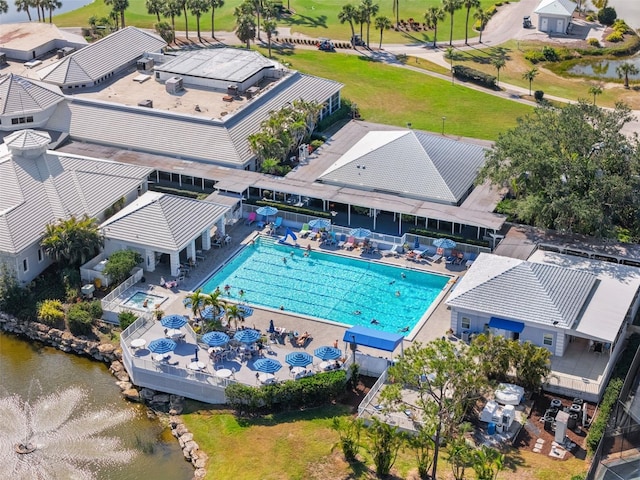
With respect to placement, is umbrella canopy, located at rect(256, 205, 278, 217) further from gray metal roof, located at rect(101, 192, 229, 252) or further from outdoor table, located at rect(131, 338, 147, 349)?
outdoor table, located at rect(131, 338, 147, 349)

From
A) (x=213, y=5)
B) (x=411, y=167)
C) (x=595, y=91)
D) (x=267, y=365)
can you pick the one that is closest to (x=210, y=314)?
(x=267, y=365)

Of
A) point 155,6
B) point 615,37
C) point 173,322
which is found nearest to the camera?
point 173,322

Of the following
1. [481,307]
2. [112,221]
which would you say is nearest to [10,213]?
[112,221]

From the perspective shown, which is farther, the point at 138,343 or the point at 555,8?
the point at 555,8

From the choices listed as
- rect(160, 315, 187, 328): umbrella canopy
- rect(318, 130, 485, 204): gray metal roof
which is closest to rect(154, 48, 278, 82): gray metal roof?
rect(318, 130, 485, 204): gray metal roof

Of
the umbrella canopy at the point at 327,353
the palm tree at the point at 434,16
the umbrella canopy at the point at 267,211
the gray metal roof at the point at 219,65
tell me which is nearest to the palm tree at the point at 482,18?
the palm tree at the point at 434,16

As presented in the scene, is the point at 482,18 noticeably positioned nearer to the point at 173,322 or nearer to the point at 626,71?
the point at 626,71
